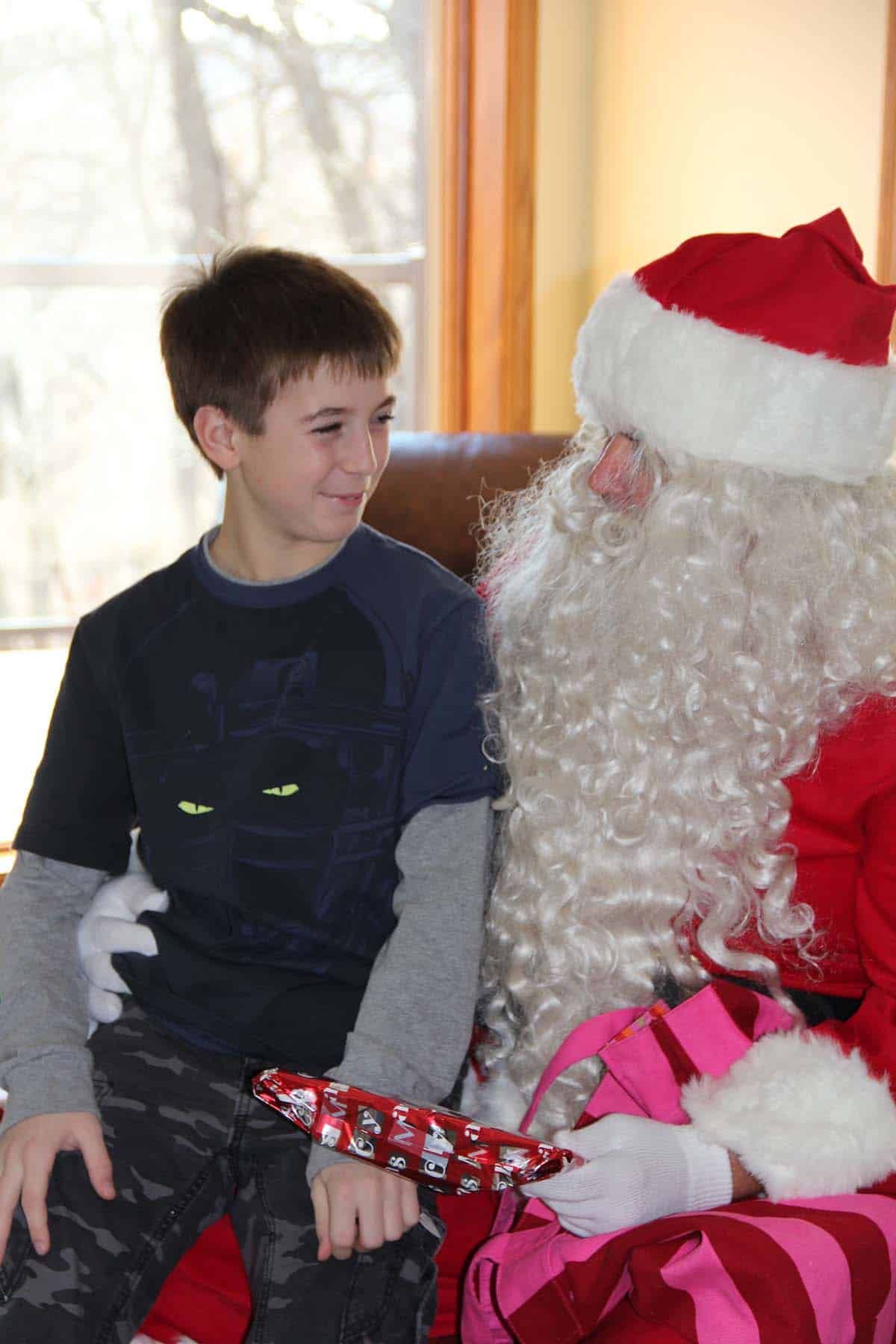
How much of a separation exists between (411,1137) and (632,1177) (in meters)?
0.18

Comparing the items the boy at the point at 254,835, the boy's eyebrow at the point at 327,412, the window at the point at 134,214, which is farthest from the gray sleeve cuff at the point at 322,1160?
the window at the point at 134,214

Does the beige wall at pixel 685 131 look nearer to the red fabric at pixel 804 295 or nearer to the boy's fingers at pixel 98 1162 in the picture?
the red fabric at pixel 804 295

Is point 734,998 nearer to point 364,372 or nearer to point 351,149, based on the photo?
point 364,372

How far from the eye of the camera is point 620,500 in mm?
1230

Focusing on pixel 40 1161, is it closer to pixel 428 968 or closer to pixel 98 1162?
pixel 98 1162

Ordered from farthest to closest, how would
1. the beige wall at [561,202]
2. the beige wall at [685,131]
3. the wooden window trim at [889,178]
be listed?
the beige wall at [561,202], the beige wall at [685,131], the wooden window trim at [889,178]

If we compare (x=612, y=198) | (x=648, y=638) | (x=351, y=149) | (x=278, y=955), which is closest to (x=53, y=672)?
(x=351, y=149)

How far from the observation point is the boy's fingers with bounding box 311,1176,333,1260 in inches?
40.4

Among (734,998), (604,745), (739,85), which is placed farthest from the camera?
(739,85)

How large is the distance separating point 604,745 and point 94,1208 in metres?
0.63

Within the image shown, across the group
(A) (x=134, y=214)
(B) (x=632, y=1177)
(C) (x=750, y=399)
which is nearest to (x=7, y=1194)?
(B) (x=632, y=1177)

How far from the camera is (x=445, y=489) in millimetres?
1977

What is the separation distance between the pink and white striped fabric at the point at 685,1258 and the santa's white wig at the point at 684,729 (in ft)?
0.24

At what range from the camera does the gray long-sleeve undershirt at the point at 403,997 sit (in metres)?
1.12
